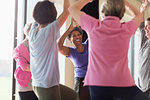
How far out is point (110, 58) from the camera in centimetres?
158

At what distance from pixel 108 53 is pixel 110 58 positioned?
0.04 m

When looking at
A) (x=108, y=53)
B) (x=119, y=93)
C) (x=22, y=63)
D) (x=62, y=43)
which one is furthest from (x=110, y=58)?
(x=22, y=63)

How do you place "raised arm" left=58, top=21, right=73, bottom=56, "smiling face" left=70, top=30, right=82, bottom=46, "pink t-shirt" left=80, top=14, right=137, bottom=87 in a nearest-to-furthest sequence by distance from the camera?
"pink t-shirt" left=80, top=14, right=137, bottom=87 < "raised arm" left=58, top=21, right=73, bottom=56 < "smiling face" left=70, top=30, right=82, bottom=46

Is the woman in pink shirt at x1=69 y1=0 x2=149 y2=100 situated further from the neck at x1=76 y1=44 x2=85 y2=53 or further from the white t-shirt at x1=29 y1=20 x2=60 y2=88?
the neck at x1=76 y1=44 x2=85 y2=53

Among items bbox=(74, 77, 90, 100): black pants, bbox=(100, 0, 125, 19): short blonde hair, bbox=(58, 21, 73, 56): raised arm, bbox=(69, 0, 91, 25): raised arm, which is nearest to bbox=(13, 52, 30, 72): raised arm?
bbox=(58, 21, 73, 56): raised arm

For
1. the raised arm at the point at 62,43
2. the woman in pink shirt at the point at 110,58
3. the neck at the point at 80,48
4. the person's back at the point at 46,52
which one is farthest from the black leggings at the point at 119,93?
the neck at the point at 80,48

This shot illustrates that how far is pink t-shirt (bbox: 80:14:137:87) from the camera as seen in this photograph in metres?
1.57

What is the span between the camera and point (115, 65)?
1573mm

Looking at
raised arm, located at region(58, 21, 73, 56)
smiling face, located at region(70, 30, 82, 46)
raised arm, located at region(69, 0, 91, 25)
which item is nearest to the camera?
raised arm, located at region(69, 0, 91, 25)

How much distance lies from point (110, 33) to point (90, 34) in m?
0.14

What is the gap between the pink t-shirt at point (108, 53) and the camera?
5.16ft

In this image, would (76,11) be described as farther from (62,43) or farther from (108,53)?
(62,43)

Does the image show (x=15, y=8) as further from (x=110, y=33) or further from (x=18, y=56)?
(x=110, y=33)

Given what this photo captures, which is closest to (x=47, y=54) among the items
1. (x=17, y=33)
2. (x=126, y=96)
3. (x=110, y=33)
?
(x=110, y=33)
